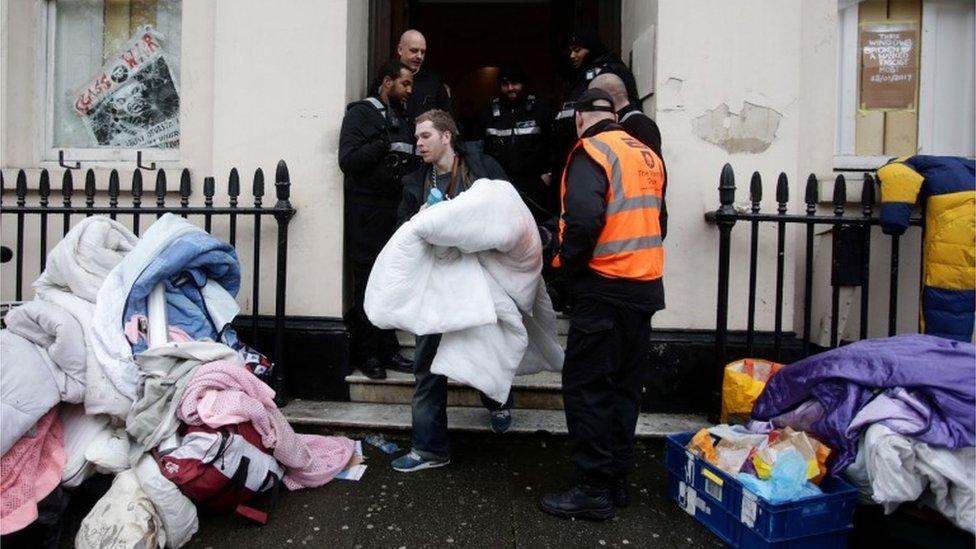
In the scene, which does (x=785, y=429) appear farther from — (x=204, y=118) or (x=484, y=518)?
(x=204, y=118)

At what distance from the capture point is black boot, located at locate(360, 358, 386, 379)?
4316mm

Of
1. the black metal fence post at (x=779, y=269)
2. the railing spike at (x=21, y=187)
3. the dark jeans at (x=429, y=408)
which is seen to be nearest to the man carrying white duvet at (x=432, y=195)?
the dark jeans at (x=429, y=408)

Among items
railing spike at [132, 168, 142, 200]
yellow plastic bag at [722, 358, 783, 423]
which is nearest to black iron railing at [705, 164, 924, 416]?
yellow plastic bag at [722, 358, 783, 423]

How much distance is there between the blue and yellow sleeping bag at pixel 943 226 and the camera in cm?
359

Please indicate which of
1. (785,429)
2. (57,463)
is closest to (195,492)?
(57,463)

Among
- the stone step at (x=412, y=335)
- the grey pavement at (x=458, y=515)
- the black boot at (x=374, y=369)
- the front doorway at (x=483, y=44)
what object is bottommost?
the grey pavement at (x=458, y=515)

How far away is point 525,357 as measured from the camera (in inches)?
147

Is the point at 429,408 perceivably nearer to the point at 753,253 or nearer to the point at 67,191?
the point at 753,253

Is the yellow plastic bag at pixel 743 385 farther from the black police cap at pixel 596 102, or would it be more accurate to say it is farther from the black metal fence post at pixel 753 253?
the black police cap at pixel 596 102

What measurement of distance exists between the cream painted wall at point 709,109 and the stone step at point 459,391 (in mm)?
825

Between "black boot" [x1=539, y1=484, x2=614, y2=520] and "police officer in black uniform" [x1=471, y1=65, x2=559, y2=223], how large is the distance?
7.30 ft

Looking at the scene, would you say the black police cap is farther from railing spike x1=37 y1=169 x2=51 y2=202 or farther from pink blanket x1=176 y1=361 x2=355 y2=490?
railing spike x1=37 y1=169 x2=51 y2=202

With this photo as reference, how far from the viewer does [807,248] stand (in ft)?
13.0

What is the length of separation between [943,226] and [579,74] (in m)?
2.38
